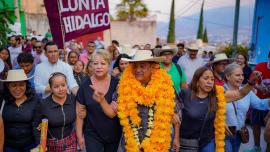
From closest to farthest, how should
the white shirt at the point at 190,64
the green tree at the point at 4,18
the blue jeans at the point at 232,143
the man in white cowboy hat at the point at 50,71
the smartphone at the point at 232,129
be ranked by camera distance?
the blue jeans at the point at 232,143
the smartphone at the point at 232,129
the man in white cowboy hat at the point at 50,71
the green tree at the point at 4,18
the white shirt at the point at 190,64

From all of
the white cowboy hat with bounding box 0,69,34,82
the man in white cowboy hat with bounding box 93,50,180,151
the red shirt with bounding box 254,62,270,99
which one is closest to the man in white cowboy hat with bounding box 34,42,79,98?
the white cowboy hat with bounding box 0,69,34,82

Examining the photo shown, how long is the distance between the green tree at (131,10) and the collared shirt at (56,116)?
39.1 m

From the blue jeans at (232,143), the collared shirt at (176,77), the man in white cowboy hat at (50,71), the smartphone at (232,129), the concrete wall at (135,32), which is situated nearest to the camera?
the blue jeans at (232,143)

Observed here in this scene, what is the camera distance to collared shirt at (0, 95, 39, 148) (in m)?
4.25

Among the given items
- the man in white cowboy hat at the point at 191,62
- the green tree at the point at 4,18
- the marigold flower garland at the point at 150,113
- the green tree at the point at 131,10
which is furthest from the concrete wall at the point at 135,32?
the marigold flower garland at the point at 150,113

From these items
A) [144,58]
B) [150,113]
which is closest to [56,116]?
[150,113]

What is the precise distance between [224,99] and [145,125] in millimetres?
1090

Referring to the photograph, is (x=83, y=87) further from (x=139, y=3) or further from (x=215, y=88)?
(x=139, y=3)

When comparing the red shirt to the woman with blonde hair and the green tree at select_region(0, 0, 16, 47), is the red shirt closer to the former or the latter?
the woman with blonde hair

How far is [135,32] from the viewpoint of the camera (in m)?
38.2

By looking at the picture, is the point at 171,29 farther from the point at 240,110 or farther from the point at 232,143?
the point at 232,143

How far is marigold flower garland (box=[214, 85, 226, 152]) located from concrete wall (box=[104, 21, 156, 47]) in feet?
110

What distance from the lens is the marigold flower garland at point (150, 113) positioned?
4160 millimetres

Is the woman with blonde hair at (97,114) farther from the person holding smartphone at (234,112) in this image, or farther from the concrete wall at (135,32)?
the concrete wall at (135,32)
